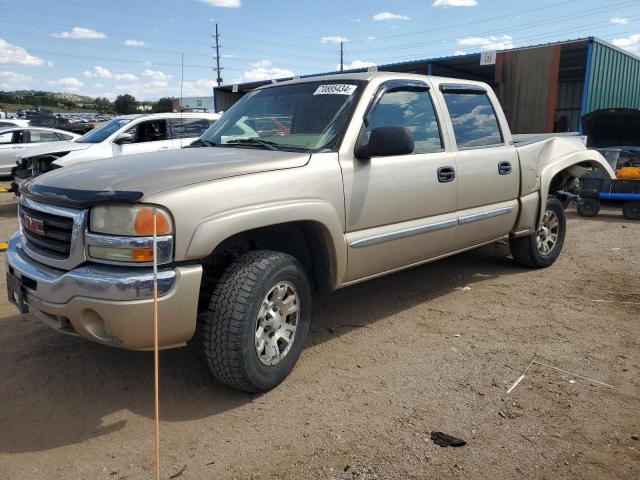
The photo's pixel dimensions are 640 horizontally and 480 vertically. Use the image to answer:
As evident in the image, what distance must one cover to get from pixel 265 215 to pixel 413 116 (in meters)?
1.80

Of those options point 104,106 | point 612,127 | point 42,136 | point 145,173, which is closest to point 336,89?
point 145,173

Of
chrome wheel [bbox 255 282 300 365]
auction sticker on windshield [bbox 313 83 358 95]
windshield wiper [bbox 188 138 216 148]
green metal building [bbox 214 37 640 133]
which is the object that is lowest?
chrome wheel [bbox 255 282 300 365]

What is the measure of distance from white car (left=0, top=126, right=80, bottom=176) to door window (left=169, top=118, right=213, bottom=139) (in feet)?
16.8

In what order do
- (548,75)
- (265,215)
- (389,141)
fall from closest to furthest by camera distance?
(265,215) < (389,141) < (548,75)

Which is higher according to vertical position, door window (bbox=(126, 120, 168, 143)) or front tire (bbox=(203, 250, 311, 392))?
door window (bbox=(126, 120, 168, 143))

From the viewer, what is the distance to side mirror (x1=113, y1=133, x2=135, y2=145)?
9.62 metres

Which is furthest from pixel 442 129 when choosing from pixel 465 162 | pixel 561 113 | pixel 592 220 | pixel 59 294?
→ pixel 561 113

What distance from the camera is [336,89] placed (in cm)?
390

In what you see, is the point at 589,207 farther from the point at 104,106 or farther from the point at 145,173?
the point at 104,106

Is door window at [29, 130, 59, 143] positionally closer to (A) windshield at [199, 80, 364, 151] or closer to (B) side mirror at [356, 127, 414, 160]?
(A) windshield at [199, 80, 364, 151]

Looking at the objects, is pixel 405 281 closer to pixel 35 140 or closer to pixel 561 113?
pixel 35 140

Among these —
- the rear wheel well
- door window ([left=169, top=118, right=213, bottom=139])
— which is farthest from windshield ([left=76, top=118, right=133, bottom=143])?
the rear wheel well

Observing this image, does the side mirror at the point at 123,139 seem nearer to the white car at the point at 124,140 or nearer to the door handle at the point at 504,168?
the white car at the point at 124,140

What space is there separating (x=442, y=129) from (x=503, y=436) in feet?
8.18
